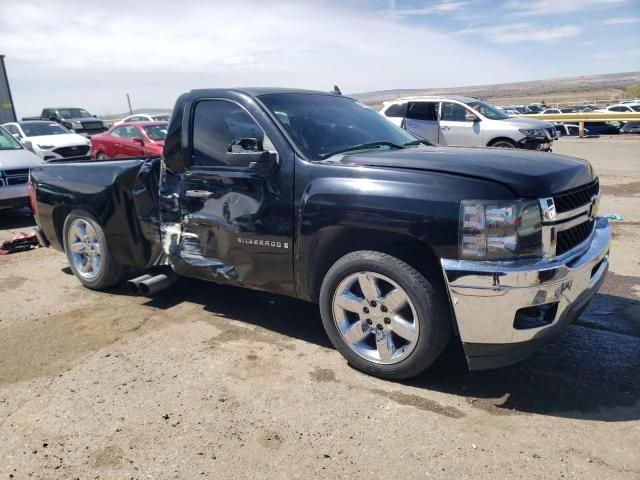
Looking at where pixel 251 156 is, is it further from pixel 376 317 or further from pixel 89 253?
pixel 89 253

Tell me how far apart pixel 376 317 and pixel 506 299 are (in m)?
0.82

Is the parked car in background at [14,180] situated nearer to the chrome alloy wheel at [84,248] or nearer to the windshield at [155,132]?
the chrome alloy wheel at [84,248]

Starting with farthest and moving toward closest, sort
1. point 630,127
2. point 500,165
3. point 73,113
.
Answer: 1. point 73,113
2. point 630,127
3. point 500,165

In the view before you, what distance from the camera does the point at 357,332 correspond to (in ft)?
11.1

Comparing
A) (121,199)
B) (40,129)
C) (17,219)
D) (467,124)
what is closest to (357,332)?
(121,199)

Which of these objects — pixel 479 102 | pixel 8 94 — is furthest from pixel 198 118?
pixel 8 94

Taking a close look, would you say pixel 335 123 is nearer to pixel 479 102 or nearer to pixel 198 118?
pixel 198 118

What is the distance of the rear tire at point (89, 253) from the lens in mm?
4949

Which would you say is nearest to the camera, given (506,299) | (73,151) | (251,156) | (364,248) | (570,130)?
(506,299)

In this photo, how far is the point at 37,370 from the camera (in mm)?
3650

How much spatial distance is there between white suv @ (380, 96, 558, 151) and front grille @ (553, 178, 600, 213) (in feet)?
30.7

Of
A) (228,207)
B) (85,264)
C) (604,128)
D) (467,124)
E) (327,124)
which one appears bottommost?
(604,128)

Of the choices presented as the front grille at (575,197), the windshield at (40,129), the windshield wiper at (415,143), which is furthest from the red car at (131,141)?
the front grille at (575,197)

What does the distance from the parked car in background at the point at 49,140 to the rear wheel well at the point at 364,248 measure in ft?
42.4
